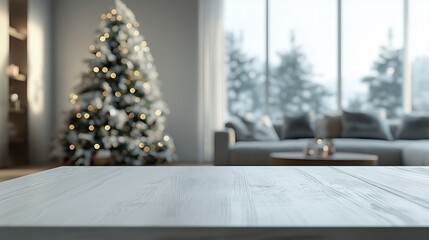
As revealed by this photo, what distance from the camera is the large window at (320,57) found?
8.11 meters

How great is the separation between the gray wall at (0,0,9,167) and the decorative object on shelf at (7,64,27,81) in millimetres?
149

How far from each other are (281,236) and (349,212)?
0.43 feet

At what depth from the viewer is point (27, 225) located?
22.0 inches

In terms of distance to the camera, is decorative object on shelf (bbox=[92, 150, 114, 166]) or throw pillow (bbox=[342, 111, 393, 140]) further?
decorative object on shelf (bbox=[92, 150, 114, 166])

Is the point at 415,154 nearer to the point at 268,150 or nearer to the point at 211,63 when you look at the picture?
the point at 268,150

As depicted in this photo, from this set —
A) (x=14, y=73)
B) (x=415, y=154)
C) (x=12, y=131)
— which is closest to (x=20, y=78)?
(x=14, y=73)

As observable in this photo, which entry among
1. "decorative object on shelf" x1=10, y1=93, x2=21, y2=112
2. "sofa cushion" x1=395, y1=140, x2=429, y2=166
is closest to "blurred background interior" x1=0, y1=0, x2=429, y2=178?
"decorative object on shelf" x1=10, y1=93, x2=21, y2=112

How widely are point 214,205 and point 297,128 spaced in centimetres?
594

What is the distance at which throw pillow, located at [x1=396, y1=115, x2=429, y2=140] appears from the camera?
6.47m

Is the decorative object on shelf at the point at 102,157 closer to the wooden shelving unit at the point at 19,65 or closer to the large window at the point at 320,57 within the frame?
the wooden shelving unit at the point at 19,65

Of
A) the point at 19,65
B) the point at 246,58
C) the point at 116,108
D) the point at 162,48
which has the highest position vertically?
the point at 162,48

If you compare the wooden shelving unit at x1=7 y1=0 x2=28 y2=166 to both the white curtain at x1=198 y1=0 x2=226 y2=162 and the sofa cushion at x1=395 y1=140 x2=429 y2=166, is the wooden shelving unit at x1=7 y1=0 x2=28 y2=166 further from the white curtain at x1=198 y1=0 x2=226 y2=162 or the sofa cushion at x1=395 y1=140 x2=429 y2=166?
the sofa cushion at x1=395 y1=140 x2=429 y2=166

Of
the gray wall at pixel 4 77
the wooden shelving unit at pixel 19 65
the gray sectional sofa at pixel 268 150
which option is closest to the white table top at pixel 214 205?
the gray sectional sofa at pixel 268 150

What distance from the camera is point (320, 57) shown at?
26.9 ft
